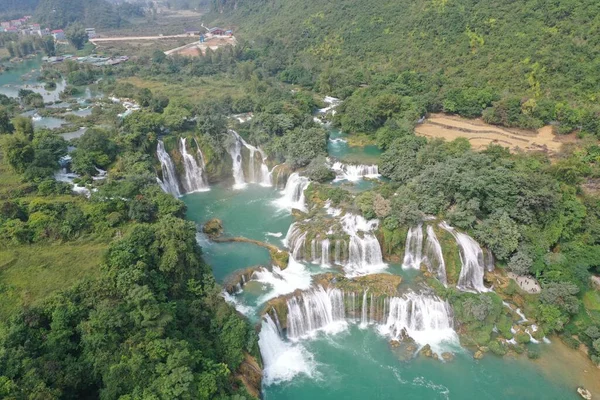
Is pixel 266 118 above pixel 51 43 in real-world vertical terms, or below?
below

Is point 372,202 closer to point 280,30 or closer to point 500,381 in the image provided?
point 500,381

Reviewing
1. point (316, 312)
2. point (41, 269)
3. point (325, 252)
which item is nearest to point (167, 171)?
point (41, 269)

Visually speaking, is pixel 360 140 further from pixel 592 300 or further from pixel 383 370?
pixel 383 370

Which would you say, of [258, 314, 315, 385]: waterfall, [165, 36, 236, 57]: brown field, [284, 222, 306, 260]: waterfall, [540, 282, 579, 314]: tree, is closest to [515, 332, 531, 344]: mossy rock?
[540, 282, 579, 314]: tree

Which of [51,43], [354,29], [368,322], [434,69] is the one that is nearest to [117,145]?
[368,322]

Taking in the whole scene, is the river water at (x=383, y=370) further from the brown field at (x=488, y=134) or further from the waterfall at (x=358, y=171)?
the brown field at (x=488, y=134)
